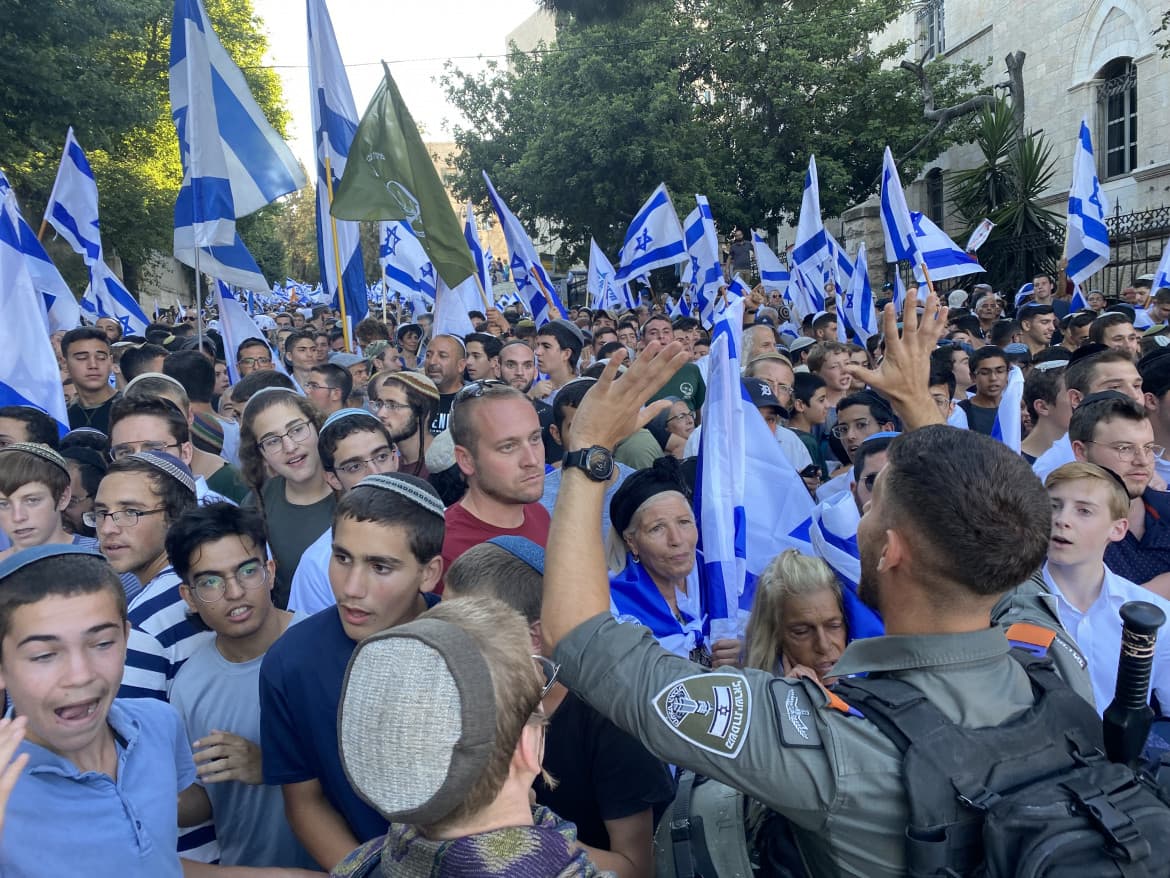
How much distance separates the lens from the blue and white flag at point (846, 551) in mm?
3039

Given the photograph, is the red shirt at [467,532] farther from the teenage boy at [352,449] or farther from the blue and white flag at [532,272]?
the blue and white flag at [532,272]

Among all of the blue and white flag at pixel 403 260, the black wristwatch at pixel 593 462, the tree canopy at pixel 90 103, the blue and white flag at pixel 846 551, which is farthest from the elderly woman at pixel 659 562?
the tree canopy at pixel 90 103

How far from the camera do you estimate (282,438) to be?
4.00 m

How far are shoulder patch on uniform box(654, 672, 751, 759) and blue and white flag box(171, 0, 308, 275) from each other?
19.2ft

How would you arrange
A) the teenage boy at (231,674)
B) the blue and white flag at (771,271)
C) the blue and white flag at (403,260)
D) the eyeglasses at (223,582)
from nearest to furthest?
1. the teenage boy at (231,674)
2. the eyeglasses at (223,582)
3. the blue and white flag at (403,260)
4. the blue and white flag at (771,271)

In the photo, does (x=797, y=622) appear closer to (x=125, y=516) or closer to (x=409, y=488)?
(x=409, y=488)

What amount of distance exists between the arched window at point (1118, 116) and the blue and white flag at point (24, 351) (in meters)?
22.6

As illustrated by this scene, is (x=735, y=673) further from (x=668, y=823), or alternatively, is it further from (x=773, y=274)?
(x=773, y=274)

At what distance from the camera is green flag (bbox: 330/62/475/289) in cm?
703

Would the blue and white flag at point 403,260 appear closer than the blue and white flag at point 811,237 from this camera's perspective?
Yes

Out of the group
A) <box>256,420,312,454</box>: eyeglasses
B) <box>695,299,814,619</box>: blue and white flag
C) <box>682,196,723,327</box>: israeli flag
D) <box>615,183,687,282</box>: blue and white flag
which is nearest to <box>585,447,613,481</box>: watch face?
<box>695,299,814,619</box>: blue and white flag

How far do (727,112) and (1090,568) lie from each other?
87.2ft

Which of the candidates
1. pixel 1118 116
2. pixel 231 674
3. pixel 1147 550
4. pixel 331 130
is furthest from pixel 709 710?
pixel 1118 116

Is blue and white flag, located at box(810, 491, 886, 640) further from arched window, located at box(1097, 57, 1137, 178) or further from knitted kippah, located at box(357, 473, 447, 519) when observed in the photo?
arched window, located at box(1097, 57, 1137, 178)
